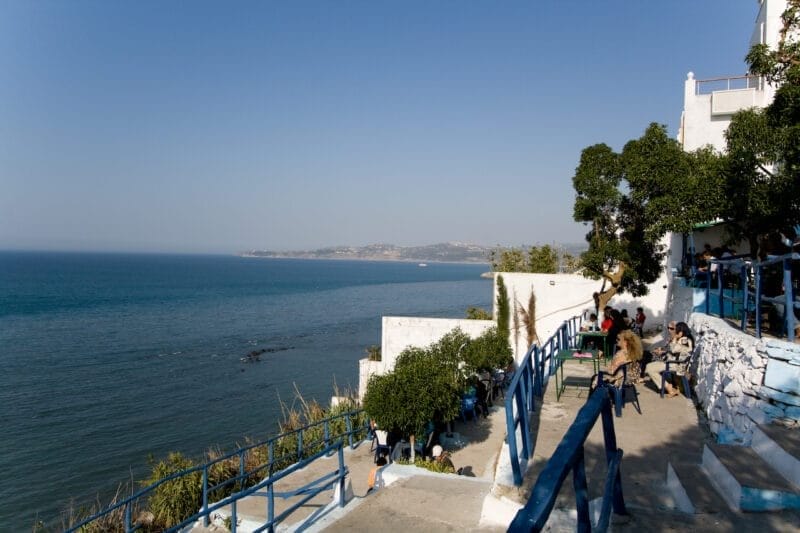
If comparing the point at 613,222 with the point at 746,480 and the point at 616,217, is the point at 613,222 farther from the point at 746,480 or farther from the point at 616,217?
the point at 746,480

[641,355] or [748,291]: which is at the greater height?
[748,291]

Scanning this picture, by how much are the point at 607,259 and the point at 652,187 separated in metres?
4.38

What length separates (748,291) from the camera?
9008 millimetres

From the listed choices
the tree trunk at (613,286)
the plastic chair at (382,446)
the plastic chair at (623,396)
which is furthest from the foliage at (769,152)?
the plastic chair at (382,446)

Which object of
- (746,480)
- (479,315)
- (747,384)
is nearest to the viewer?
(746,480)

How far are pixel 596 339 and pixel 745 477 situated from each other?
10366 mm

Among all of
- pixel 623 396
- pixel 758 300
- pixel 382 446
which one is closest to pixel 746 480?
pixel 758 300

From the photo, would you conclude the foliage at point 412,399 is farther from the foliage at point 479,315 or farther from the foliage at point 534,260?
the foliage at point 534,260

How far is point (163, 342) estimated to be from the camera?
51.4 metres

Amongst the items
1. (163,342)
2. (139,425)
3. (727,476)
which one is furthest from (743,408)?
(163,342)

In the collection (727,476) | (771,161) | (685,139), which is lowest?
(727,476)

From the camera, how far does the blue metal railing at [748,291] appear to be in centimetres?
630

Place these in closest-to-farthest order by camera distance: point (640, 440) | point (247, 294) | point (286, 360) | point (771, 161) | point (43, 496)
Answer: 1. point (640, 440)
2. point (771, 161)
3. point (43, 496)
4. point (286, 360)
5. point (247, 294)

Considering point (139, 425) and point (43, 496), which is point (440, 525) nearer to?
point (43, 496)
